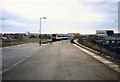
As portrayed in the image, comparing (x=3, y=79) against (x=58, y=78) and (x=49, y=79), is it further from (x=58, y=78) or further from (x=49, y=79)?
(x=58, y=78)

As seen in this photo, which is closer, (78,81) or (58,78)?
(78,81)

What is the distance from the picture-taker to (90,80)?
191 inches

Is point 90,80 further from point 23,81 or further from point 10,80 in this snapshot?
point 10,80

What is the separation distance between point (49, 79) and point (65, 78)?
0.80 m

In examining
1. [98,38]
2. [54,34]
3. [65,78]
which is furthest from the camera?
[98,38]

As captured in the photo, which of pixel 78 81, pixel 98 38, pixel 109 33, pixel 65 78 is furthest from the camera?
pixel 109 33

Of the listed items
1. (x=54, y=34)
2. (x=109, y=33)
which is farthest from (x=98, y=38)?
(x=109, y=33)

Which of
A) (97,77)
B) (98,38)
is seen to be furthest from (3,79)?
(98,38)

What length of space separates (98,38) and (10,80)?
6352 cm

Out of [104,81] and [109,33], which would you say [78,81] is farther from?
[109,33]

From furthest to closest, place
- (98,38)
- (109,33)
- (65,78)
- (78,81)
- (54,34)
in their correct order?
(109,33) < (98,38) < (54,34) < (65,78) < (78,81)

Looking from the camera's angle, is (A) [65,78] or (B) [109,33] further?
(B) [109,33]

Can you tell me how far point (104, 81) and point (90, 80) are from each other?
2.11 ft

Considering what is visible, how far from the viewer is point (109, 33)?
103m
